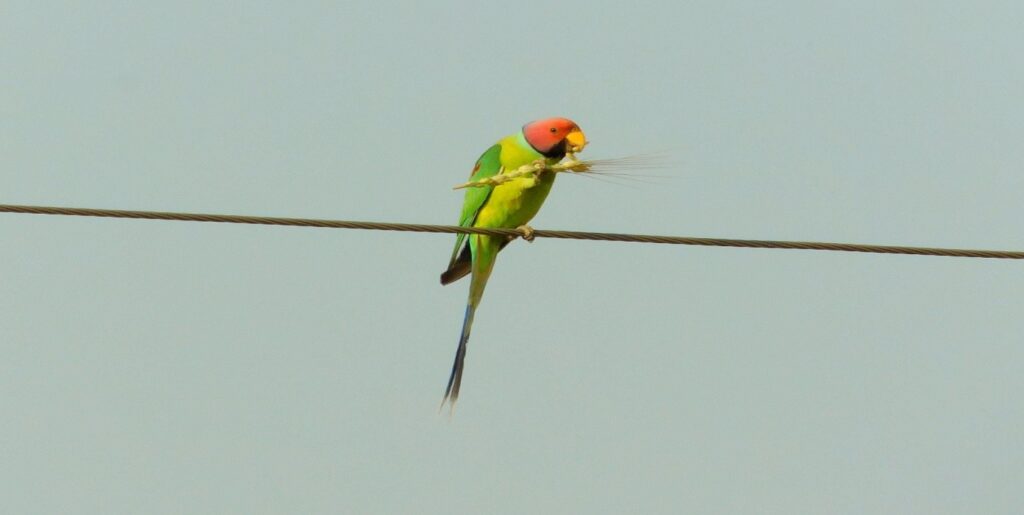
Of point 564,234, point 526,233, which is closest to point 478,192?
point 526,233

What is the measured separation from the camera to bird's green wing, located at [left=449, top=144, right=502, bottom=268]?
7598 mm

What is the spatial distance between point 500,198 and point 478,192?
0.26 m

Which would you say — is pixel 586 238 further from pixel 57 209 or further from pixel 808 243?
pixel 57 209

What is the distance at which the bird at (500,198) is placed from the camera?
24.0 ft

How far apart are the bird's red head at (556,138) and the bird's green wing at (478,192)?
0.95ft

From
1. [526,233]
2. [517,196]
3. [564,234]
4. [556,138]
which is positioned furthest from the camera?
[556,138]

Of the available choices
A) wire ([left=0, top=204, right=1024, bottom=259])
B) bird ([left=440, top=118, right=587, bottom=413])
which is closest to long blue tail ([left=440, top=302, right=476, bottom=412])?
bird ([left=440, top=118, right=587, bottom=413])

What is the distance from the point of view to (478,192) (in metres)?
7.57

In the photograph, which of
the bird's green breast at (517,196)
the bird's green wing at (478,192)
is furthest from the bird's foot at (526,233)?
the bird's green wing at (478,192)

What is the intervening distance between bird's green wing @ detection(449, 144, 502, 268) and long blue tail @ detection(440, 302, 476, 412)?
343mm

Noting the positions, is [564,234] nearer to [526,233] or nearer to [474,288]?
[526,233]

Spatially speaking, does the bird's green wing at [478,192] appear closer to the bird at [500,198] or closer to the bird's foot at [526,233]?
the bird at [500,198]

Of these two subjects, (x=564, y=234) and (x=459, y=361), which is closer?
(x=564, y=234)

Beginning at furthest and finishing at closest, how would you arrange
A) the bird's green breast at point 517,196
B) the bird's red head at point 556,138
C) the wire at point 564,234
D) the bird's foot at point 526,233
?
the bird's red head at point 556,138 < the bird's green breast at point 517,196 < the bird's foot at point 526,233 < the wire at point 564,234
